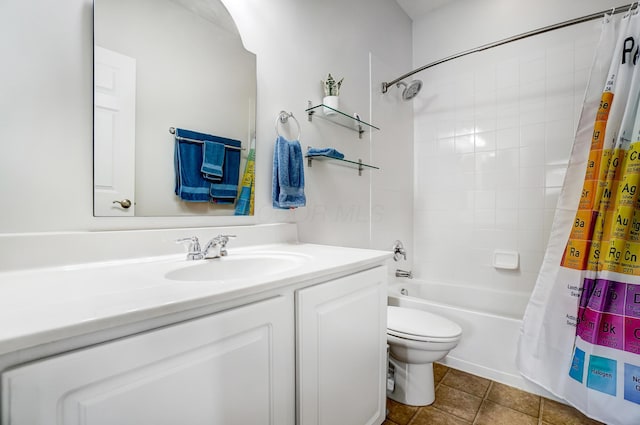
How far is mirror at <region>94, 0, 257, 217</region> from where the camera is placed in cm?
93

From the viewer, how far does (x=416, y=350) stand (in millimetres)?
1381

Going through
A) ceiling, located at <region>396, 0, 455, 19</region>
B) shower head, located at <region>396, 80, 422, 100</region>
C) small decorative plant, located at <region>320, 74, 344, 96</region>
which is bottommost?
small decorative plant, located at <region>320, 74, 344, 96</region>

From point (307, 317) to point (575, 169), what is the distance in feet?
5.13

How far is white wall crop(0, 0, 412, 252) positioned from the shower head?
0.14 metres

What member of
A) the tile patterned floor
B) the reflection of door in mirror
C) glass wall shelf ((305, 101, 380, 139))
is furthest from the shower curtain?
the reflection of door in mirror

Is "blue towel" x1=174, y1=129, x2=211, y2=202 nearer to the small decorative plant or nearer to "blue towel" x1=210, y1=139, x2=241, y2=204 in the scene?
"blue towel" x1=210, y1=139, x2=241, y2=204

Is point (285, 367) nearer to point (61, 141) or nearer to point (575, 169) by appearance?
point (61, 141)

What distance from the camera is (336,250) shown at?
1.25 m

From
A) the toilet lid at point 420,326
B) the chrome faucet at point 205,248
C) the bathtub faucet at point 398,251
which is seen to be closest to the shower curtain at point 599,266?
the toilet lid at point 420,326

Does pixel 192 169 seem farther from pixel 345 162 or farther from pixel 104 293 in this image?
pixel 345 162

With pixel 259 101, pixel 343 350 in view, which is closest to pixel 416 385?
pixel 343 350

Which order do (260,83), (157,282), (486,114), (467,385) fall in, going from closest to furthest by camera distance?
(157,282) → (260,83) → (467,385) → (486,114)

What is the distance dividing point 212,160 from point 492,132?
2.07 meters

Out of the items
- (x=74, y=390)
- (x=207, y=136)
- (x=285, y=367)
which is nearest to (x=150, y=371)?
(x=74, y=390)
